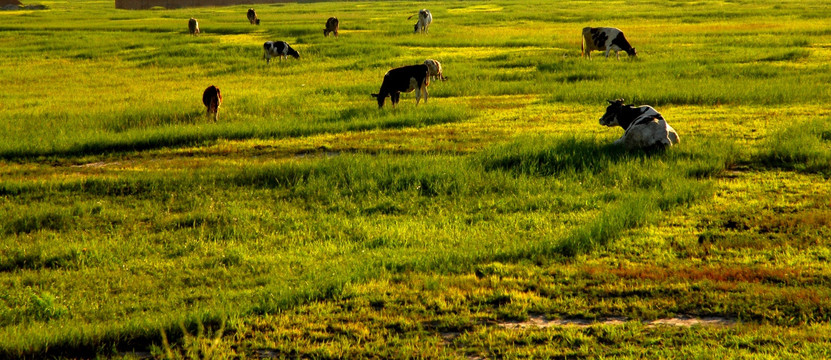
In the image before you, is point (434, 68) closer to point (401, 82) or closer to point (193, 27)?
point (401, 82)

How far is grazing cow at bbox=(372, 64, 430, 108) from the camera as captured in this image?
1656 centimetres

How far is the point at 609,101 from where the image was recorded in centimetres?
1245

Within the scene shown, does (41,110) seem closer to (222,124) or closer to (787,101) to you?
(222,124)

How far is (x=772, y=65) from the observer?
Answer: 67.8 feet

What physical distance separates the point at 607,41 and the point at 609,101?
12721 mm

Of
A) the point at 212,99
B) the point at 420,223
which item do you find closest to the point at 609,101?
the point at 420,223

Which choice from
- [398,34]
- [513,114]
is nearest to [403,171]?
[513,114]

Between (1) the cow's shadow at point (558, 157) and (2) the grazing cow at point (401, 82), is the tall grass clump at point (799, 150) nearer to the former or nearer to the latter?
(1) the cow's shadow at point (558, 157)

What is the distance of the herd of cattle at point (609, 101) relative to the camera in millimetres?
11383

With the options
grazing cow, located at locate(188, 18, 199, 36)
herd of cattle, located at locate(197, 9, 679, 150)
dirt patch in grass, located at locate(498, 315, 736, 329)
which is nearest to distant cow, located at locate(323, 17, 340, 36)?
grazing cow, located at locate(188, 18, 199, 36)

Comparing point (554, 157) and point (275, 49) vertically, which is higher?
point (275, 49)

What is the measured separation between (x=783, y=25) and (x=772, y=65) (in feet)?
53.9

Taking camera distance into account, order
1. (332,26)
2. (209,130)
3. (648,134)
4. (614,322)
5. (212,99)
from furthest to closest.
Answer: (332,26) → (212,99) → (209,130) → (648,134) → (614,322)

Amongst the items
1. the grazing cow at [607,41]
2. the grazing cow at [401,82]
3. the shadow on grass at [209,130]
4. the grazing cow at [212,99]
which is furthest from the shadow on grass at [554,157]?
the grazing cow at [607,41]
